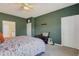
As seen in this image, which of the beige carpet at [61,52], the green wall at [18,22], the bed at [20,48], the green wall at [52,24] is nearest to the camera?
the bed at [20,48]

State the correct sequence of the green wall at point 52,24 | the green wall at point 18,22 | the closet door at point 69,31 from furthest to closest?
the green wall at point 52,24
the green wall at point 18,22
the closet door at point 69,31

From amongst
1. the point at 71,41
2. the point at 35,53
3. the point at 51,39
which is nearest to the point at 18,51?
the point at 35,53

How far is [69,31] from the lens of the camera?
402 centimetres

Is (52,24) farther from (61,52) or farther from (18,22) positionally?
(61,52)

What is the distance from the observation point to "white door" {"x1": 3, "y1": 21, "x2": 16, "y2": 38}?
4245 millimetres

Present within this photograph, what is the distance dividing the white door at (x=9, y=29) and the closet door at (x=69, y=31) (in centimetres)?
249

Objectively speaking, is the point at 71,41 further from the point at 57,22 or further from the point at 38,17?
the point at 38,17

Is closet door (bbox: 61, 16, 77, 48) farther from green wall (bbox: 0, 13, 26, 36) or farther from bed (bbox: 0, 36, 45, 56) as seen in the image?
green wall (bbox: 0, 13, 26, 36)

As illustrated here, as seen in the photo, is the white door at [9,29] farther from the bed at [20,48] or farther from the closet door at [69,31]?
the closet door at [69,31]

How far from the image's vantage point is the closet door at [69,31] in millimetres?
3773

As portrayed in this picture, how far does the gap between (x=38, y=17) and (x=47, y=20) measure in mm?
598

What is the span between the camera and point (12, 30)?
14.2 ft

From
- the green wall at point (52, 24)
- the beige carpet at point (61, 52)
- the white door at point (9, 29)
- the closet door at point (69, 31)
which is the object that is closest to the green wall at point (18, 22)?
the white door at point (9, 29)

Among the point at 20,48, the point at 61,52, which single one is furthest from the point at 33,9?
the point at 20,48
